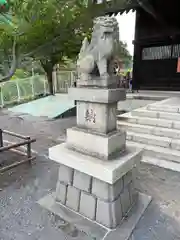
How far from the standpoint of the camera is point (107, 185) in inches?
94.0

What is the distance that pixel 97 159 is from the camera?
8.04 feet

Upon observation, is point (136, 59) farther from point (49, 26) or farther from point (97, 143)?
point (97, 143)

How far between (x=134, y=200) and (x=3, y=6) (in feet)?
12.5

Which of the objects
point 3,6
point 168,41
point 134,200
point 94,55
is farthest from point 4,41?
point 168,41

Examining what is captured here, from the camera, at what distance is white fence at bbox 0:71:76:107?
12156 millimetres

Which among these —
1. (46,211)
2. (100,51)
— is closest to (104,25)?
(100,51)

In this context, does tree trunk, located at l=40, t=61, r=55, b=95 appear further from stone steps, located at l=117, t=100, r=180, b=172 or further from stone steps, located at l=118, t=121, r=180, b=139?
stone steps, located at l=118, t=121, r=180, b=139

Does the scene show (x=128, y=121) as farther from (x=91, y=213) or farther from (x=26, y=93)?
(x=26, y=93)

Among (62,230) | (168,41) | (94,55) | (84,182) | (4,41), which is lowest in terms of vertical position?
(62,230)

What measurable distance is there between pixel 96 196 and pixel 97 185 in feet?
0.49

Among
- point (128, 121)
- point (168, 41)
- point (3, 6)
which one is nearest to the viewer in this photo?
point (3, 6)

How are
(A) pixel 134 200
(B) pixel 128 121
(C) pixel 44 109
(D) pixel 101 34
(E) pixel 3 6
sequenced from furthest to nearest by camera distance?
(C) pixel 44 109
(B) pixel 128 121
(E) pixel 3 6
(A) pixel 134 200
(D) pixel 101 34

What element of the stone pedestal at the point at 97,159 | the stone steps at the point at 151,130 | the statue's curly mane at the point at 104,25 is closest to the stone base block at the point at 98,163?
the stone pedestal at the point at 97,159

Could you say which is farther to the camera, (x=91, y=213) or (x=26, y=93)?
(x=26, y=93)
